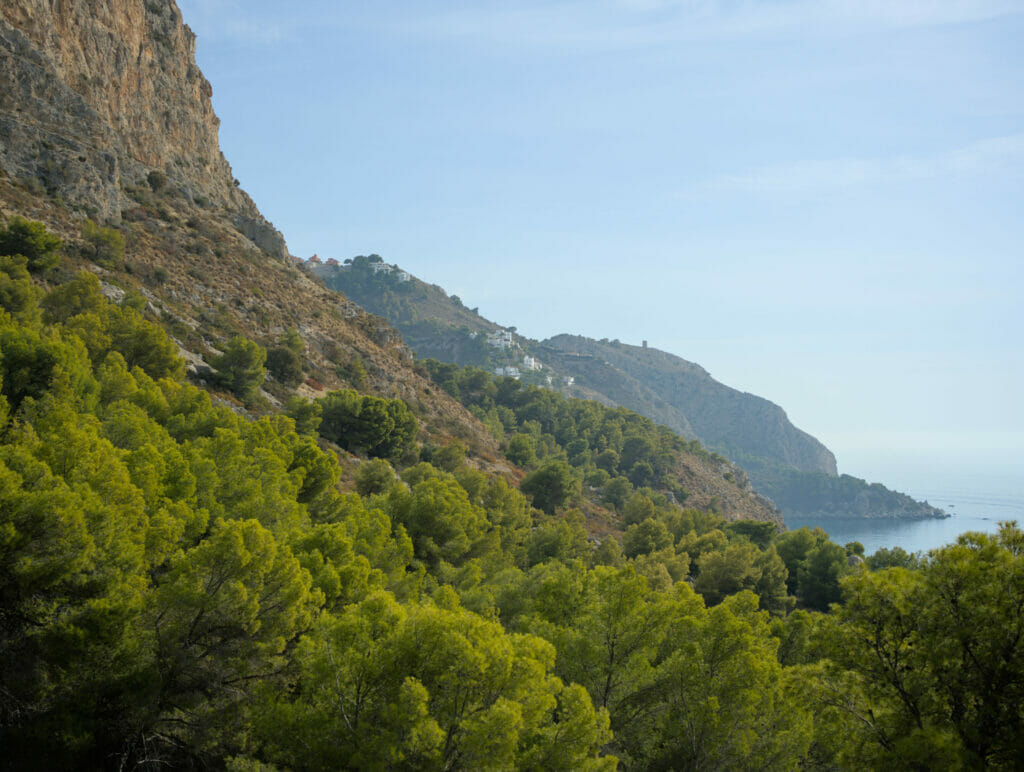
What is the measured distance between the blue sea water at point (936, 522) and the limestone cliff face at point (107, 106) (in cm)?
11528

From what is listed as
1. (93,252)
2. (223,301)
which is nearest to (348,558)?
(93,252)

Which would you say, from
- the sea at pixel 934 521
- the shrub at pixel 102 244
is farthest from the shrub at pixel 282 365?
the sea at pixel 934 521

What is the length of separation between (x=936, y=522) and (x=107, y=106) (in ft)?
573

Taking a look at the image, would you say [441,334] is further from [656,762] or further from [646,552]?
[656,762]

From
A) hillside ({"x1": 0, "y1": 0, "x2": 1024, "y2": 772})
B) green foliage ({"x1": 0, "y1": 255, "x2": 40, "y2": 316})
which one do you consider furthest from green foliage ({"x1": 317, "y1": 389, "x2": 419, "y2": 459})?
green foliage ({"x1": 0, "y1": 255, "x2": 40, "y2": 316})

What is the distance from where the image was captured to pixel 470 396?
3383 inches

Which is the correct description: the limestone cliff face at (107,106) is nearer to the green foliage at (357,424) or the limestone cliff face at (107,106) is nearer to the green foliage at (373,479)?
the green foliage at (357,424)

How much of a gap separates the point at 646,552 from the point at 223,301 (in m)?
37.8

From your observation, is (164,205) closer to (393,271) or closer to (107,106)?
(107,106)

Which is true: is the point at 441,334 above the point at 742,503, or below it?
above

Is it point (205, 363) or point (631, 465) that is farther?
point (631, 465)

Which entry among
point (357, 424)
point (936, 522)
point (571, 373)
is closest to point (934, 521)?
point (936, 522)

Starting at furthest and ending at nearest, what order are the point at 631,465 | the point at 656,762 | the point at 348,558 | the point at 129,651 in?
the point at 631,465
the point at 348,558
the point at 656,762
the point at 129,651

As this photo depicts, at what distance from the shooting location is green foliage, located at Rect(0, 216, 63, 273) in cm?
3084
